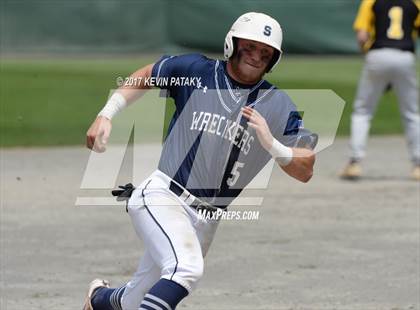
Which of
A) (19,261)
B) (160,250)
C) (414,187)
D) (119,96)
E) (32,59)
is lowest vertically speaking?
(32,59)

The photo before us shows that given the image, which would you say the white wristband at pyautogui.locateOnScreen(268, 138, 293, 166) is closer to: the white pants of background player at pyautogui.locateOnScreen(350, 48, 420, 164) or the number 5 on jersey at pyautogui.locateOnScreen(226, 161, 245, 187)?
the number 5 on jersey at pyautogui.locateOnScreen(226, 161, 245, 187)

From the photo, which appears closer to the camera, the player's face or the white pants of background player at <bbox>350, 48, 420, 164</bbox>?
the player's face

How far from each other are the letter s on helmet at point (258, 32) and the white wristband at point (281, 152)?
0.56 metres

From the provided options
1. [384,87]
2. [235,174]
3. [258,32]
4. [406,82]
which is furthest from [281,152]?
[384,87]

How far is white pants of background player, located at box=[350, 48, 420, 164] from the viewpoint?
12438mm

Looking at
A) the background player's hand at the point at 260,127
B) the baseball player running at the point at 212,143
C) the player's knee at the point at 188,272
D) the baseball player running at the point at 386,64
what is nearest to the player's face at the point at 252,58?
the baseball player running at the point at 212,143

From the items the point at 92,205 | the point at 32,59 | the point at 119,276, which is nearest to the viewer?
the point at 119,276

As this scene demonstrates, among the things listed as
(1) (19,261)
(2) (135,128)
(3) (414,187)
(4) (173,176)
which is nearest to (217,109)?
(4) (173,176)

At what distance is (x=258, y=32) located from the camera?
624cm

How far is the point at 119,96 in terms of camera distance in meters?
6.54

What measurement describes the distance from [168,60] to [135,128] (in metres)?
9.40

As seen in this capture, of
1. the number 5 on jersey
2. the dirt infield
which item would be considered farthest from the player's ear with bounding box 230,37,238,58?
the dirt infield

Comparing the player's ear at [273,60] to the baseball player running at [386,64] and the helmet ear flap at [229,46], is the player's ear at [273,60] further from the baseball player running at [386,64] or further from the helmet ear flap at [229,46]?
the baseball player running at [386,64]

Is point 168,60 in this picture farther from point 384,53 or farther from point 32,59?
point 32,59
